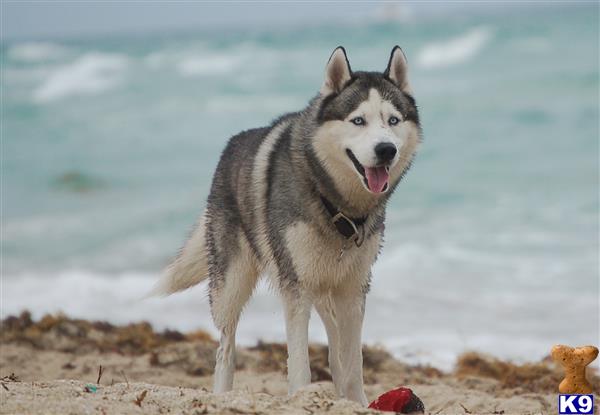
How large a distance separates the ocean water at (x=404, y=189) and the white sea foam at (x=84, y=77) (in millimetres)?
227

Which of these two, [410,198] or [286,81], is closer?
[410,198]

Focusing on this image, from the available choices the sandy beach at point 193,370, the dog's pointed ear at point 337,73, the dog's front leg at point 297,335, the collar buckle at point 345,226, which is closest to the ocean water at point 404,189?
the sandy beach at point 193,370

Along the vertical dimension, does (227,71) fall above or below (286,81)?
above

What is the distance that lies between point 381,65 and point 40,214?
1799cm

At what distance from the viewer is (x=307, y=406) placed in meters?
4.39

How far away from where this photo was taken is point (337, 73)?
5105 millimetres

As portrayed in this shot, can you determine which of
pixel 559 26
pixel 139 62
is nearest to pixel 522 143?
pixel 559 26

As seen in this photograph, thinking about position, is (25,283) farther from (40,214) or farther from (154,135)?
(154,135)

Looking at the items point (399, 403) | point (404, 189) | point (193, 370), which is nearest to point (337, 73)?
point (399, 403)

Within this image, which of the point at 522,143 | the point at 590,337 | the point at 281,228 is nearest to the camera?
the point at 281,228

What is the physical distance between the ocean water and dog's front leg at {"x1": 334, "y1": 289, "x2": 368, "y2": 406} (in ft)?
9.40

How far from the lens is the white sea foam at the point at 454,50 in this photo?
33.4 metres

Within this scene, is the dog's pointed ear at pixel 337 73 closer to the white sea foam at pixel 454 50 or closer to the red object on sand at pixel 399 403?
the red object on sand at pixel 399 403
